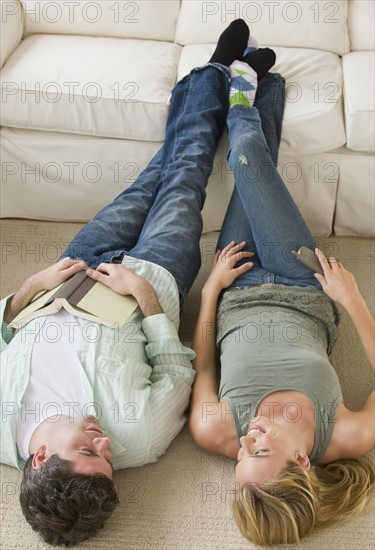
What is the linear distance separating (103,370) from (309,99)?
3.85ft

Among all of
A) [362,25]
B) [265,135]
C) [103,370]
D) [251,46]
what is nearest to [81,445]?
[103,370]

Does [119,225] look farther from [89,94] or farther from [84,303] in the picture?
[89,94]

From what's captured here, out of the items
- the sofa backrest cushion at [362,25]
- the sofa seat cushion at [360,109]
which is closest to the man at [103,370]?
the sofa seat cushion at [360,109]

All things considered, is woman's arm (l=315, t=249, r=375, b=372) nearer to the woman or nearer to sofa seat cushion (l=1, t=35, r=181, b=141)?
the woman

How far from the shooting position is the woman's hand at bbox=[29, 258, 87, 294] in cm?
179

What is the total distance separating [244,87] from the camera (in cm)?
225

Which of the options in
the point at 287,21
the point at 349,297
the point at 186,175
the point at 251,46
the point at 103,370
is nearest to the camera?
the point at 103,370

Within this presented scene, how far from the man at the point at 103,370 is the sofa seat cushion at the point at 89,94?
262 millimetres

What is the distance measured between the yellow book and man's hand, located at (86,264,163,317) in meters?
0.02

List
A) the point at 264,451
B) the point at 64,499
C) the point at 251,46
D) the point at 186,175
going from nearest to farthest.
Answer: the point at 64,499, the point at 264,451, the point at 186,175, the point at 251,46

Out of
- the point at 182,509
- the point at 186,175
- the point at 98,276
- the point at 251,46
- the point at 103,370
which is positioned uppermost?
the point at 251,46

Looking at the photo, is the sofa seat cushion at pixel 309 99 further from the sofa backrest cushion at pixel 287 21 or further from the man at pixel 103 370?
the man at pixel 103 370

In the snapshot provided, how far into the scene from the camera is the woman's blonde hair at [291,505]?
1434 millimetres

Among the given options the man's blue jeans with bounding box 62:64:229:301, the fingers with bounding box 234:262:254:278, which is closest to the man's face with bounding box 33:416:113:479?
the man's blue jeans with bounding box 62:64:229:301
